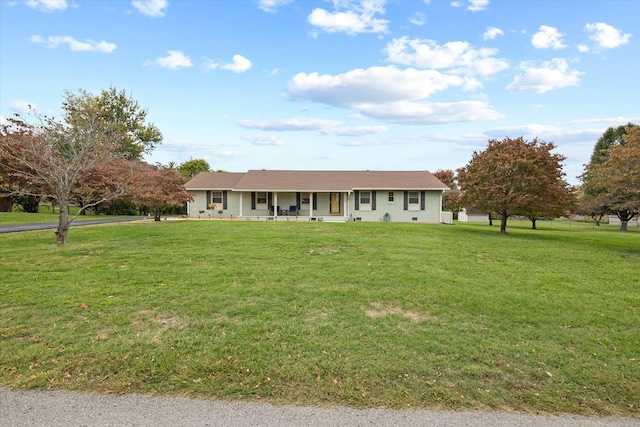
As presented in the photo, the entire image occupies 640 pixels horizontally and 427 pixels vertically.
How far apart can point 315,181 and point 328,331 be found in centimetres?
2174

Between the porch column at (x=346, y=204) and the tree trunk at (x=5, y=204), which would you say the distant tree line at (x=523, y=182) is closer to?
the porch column at (x=346, y=204)

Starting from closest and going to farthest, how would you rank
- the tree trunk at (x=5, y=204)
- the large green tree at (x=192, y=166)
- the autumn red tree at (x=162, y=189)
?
the autumn red tree at (x=162, y=189), the tree trunk at (x=5, y=204), the large green tree at (x=192, y=166)

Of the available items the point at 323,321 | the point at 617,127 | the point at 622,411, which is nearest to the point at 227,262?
the point at 323,321

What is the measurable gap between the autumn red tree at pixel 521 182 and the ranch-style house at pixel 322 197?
8.06 m

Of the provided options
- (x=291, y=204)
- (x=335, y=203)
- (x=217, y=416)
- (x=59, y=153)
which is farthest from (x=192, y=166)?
(x=217, y=416)

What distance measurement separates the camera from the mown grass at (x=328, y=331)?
3.08m

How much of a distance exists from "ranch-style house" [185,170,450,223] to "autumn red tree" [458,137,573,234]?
806 cm

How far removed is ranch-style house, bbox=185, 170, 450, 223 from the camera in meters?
24.3

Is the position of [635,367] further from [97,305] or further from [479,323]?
[97,305]

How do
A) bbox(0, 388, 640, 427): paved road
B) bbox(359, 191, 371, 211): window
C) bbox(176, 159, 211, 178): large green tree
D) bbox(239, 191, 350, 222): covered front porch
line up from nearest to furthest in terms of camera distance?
bbox(0, 388, 640, 427): paved road → bbox(359, 191, 371, 211): window → bbox(239, 191, 350, 222): covered front porch → bbox(176, 159, 211, 178): large green tree

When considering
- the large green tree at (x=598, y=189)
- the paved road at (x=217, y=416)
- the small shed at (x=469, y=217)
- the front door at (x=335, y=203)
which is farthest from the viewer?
the small shed at (x=469, y=217)

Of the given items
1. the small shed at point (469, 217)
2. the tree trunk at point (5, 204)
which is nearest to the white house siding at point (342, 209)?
the tree trunk at point (5, 204)

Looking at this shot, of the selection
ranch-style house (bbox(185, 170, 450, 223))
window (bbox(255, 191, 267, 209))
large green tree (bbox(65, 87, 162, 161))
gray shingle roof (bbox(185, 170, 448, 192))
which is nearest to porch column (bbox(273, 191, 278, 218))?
ranch-style house (bbox(185, 170, 450, 223))

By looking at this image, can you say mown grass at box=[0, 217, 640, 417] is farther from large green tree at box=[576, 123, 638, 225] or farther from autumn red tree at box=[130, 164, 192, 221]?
large green tree at box=[576, 123, 638, 225]
